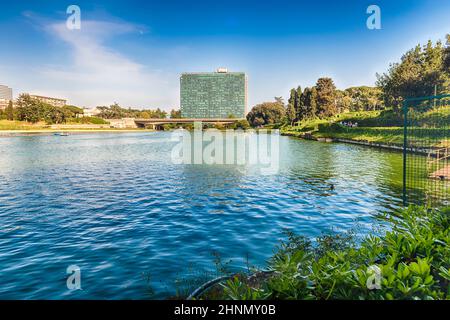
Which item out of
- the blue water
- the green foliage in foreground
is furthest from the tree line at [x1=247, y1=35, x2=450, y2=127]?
the green foliage in foreground

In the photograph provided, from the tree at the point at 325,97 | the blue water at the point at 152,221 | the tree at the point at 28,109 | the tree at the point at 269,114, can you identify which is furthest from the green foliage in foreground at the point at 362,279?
the tree at the point at 269,114

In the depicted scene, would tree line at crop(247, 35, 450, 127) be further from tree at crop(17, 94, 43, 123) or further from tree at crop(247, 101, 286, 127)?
tree at crop(17, 94, 43, 123)

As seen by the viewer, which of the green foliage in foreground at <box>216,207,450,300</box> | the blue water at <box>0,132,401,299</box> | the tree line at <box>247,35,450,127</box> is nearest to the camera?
the green foliage in foreground at <box>216,207,450,300</box>

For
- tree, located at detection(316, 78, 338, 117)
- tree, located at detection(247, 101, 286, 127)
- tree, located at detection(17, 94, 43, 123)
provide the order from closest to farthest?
tree, located at detection(316, 78, 338, 117) → tree, located at detection(17, 94, 43, 123) → tree, located at detection(247, 101, 286, 127)

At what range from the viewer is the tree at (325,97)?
111 m

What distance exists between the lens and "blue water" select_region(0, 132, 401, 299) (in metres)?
9.02

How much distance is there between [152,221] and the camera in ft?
47.3

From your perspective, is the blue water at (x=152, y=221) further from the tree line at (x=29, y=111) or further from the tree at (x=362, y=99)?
the tree line at (x=29, y=111)

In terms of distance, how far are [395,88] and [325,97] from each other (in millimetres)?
42128

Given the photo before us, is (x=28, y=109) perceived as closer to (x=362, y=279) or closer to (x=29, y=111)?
(x=29, y=111)

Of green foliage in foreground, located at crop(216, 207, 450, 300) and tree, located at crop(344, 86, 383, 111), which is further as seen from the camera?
tree, located at crop(344, 86, 383, 111)

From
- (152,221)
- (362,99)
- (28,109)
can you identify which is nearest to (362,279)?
(152,221)

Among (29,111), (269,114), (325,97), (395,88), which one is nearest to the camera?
(395,88)
